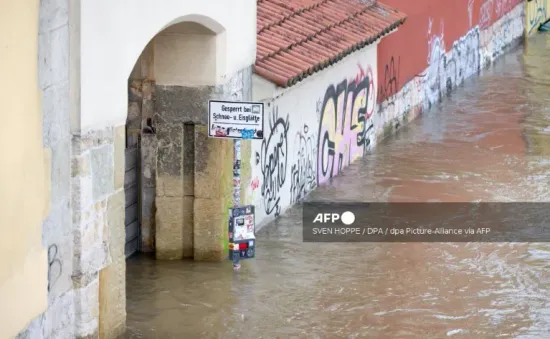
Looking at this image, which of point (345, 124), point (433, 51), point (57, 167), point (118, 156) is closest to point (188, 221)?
point (118, 156)

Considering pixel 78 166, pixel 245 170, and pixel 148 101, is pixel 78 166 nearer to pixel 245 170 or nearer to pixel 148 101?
pixel 148 101

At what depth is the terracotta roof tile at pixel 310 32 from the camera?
17.2m

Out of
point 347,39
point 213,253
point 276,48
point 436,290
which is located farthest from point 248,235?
point 347,39

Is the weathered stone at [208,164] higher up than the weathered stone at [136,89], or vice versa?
the weathered stone at [136,89]

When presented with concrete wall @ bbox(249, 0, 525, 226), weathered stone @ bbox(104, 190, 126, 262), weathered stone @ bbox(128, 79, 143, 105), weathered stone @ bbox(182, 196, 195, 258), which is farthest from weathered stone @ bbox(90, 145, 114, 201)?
concrete wall @ bbox(249, 0, 525, 226)

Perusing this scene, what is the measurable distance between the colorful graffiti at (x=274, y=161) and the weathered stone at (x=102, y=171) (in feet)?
16.2

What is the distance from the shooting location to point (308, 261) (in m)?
15.9

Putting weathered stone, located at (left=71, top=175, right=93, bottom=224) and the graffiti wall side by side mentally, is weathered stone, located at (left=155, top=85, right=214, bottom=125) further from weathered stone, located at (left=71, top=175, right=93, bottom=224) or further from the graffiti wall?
the graffiti wall

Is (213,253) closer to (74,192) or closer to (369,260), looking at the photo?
(369,260)

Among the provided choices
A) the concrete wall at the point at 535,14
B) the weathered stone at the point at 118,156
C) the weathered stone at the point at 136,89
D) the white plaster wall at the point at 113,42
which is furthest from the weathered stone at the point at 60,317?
the concrete wall at the point at 535,14

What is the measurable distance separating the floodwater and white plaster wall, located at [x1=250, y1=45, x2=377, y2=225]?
34 centimetres

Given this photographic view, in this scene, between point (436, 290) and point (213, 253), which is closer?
point (436, 290)

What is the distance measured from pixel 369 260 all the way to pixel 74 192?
208 inches

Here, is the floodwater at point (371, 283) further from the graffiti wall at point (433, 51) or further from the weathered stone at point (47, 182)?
the graffiti wall at point (433, 51)
